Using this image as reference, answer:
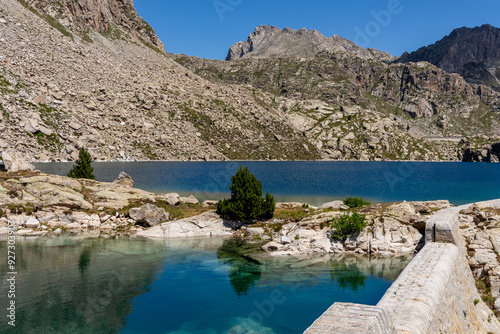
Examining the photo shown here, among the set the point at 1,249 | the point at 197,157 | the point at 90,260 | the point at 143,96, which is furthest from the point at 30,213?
the point at 143,96

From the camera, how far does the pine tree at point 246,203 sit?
40.4 m

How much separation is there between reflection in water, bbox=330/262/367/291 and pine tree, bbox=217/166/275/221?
1394 cm

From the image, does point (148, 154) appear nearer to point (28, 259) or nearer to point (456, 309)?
point (28, 259)

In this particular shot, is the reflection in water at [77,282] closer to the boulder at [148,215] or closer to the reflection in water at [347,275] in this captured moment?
the boulder at [148,215]

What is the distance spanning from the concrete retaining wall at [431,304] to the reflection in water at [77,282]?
14117mm

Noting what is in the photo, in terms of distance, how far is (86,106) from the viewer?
150375 millimetres

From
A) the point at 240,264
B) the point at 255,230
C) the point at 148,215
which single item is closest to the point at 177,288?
the point at 240,264

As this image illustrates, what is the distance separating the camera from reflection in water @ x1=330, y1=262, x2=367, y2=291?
948 inches

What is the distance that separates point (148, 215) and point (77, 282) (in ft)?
59.4

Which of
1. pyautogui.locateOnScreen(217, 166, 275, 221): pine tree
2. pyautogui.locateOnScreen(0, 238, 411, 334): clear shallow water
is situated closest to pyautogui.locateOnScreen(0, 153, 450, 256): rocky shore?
pyautogui.locateOnScreen(217, 166, 275, 221): pine tree

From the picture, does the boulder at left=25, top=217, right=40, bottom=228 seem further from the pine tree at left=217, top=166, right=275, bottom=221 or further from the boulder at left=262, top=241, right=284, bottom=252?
the boulder at left=262, top=241, right=284, bottom=252

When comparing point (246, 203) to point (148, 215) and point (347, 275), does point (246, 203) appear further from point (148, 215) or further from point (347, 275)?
point (347, 275)

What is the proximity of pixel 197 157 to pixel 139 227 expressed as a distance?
424ft

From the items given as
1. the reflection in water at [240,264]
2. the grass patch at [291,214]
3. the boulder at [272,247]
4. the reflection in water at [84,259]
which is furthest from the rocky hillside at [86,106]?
the boulder at [272,247]
